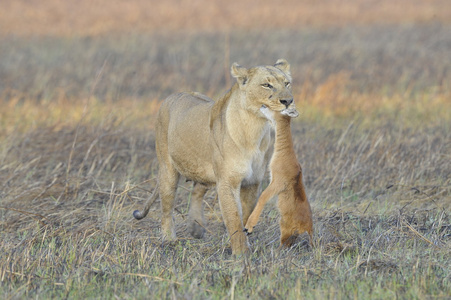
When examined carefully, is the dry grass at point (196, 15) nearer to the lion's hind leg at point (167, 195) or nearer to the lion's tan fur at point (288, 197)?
the lion's hind leg at point (167, 195)

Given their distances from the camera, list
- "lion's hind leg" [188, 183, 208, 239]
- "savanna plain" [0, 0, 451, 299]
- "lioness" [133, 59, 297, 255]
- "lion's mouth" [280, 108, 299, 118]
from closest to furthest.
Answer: "savanna plain" [0, 0, 451, 299] → "lion's mouth" [280, 108, 299, 118] → "lioness" [133, 59, 297, 255] → "lion's hind leg" [188, 183, 208, 239]

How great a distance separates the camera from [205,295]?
4.33 meters

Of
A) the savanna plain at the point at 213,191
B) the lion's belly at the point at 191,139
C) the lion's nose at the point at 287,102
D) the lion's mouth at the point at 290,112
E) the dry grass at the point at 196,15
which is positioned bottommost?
the dry grass at the point at 196,15

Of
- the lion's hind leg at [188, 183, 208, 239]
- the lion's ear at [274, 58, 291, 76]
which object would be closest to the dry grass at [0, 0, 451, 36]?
the lion's hind leg at [188, 183, 208, 239]

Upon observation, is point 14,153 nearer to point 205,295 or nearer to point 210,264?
point 210,264

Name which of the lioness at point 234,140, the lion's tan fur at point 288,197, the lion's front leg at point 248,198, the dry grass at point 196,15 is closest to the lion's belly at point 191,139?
the lioness at point 234,140

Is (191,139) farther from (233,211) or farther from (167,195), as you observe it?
(233,211)

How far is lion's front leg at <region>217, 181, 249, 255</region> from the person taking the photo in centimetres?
556

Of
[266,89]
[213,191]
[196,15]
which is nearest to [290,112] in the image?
[266,89]

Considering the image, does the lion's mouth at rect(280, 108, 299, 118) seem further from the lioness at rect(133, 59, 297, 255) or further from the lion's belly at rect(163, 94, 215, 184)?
the lion's belly at rect(163, 94, 215, 184)

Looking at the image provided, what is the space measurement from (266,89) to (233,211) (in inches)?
36.7

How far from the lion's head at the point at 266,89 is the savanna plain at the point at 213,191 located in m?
0.96

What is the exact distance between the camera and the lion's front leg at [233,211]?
18.2ft

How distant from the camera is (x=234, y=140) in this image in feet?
18.4
